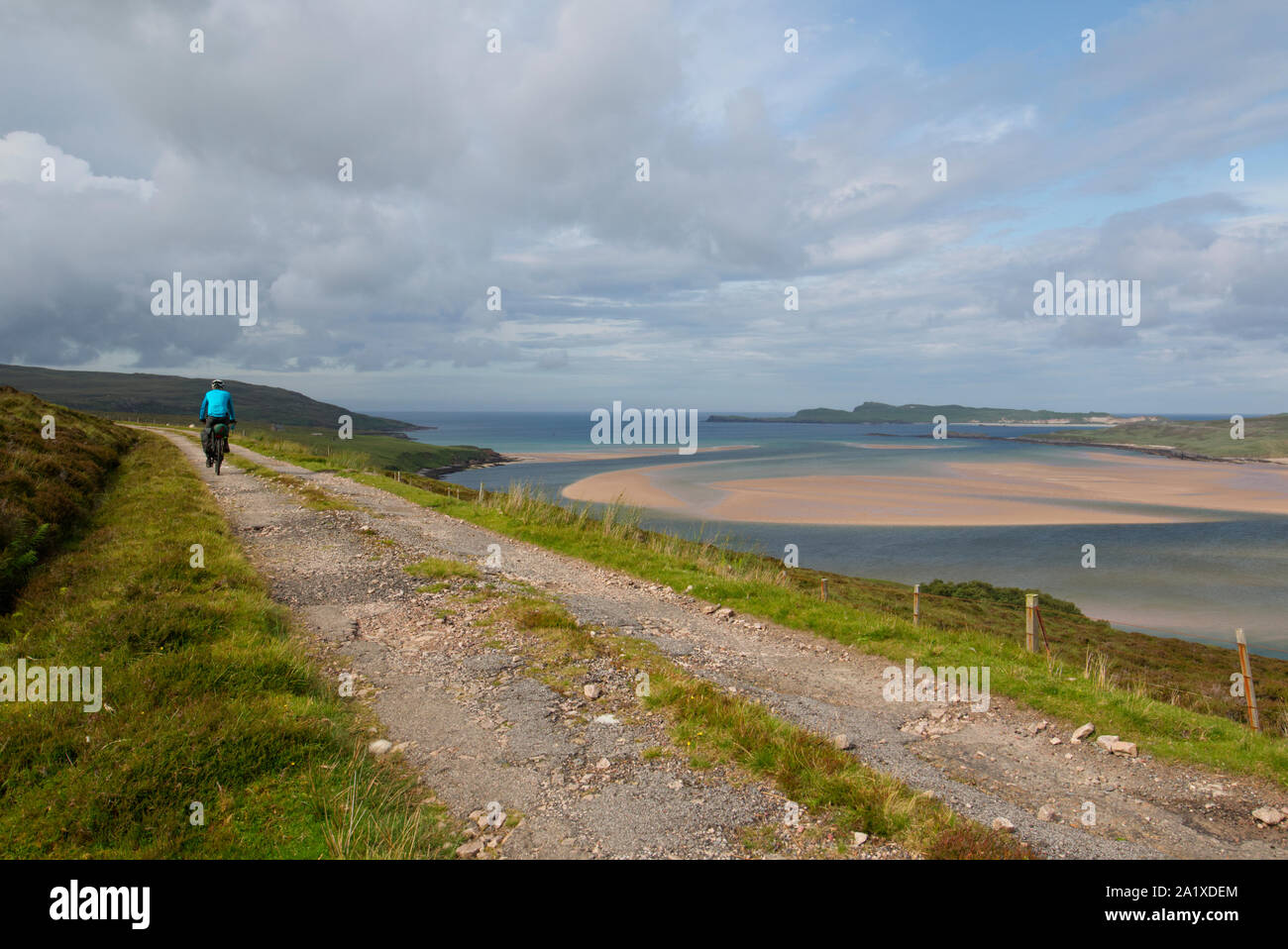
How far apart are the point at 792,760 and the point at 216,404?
739 inches

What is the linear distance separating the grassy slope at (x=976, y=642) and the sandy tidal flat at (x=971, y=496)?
31.7m

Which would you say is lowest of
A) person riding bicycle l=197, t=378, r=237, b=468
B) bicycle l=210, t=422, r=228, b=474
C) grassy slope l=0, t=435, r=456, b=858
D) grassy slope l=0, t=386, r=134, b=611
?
grassy slope l=0, t=435, r=456, b=858

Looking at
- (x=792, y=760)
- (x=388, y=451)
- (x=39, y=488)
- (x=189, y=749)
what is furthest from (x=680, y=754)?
(x=388, y=451)

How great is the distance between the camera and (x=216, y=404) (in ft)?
59.2

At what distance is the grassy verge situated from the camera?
175 inches

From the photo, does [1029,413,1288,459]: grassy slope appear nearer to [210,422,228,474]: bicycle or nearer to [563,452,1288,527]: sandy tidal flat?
[563,452,1288,527]: sandy tidal flat

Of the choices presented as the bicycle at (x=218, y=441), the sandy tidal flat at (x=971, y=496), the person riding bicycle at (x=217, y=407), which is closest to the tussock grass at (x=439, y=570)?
the person riding bicycle at (x=217, y=407)

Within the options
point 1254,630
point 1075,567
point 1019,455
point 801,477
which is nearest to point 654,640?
point 1254,630

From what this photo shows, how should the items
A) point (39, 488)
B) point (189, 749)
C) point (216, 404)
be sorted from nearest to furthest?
point (189, 749)
point (39, 488)
point (216, 404)

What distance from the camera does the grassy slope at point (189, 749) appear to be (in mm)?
3900

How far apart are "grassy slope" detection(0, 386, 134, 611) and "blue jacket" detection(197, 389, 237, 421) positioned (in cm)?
307

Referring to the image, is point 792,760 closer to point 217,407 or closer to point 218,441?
point 217,407

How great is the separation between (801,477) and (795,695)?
79960 millimetres

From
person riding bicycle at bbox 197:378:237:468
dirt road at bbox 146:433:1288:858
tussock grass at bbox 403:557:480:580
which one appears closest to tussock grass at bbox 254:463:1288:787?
dirt road at bbox 146:433:1288:858
